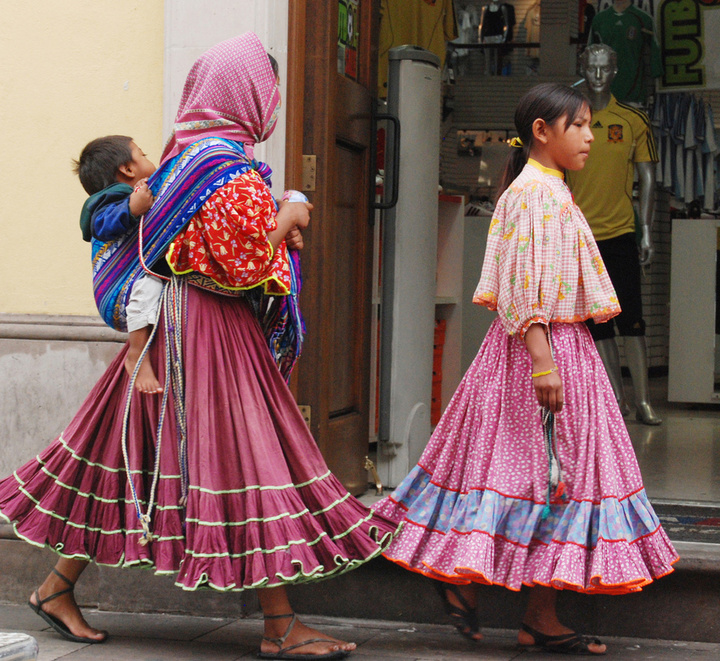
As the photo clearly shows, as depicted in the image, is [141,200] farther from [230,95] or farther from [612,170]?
[612,170]

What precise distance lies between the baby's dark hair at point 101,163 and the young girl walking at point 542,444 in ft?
3.70

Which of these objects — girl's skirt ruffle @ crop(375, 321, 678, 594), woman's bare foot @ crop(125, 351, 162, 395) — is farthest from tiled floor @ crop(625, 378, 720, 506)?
woman's bare foot @ crop(125, 351, 162, 395)

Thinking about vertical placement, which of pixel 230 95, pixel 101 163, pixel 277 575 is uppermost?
pixel 230 95

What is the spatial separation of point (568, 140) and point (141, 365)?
1.38 meters

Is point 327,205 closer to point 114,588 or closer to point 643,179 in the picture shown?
point 114,588

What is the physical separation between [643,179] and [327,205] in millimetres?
3248

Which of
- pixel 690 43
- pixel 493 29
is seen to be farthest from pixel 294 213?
pixel 493 29

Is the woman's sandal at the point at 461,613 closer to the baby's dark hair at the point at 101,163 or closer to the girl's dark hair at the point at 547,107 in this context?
the girl's dark hair at the point at 547,107

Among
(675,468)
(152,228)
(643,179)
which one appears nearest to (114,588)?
(152,228)

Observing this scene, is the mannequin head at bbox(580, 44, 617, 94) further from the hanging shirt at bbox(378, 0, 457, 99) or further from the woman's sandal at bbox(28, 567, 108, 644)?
the woman's sandal at bbox(28, 567, 108, 644)

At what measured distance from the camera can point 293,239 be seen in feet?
10.7

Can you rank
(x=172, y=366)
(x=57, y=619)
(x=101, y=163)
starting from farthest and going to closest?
1. (x=57, y=619)
2. (x=101, y=163)
3. (x=172, y=366)

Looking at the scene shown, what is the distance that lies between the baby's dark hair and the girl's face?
123 cm

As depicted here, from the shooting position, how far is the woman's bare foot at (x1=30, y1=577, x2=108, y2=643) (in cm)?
341
